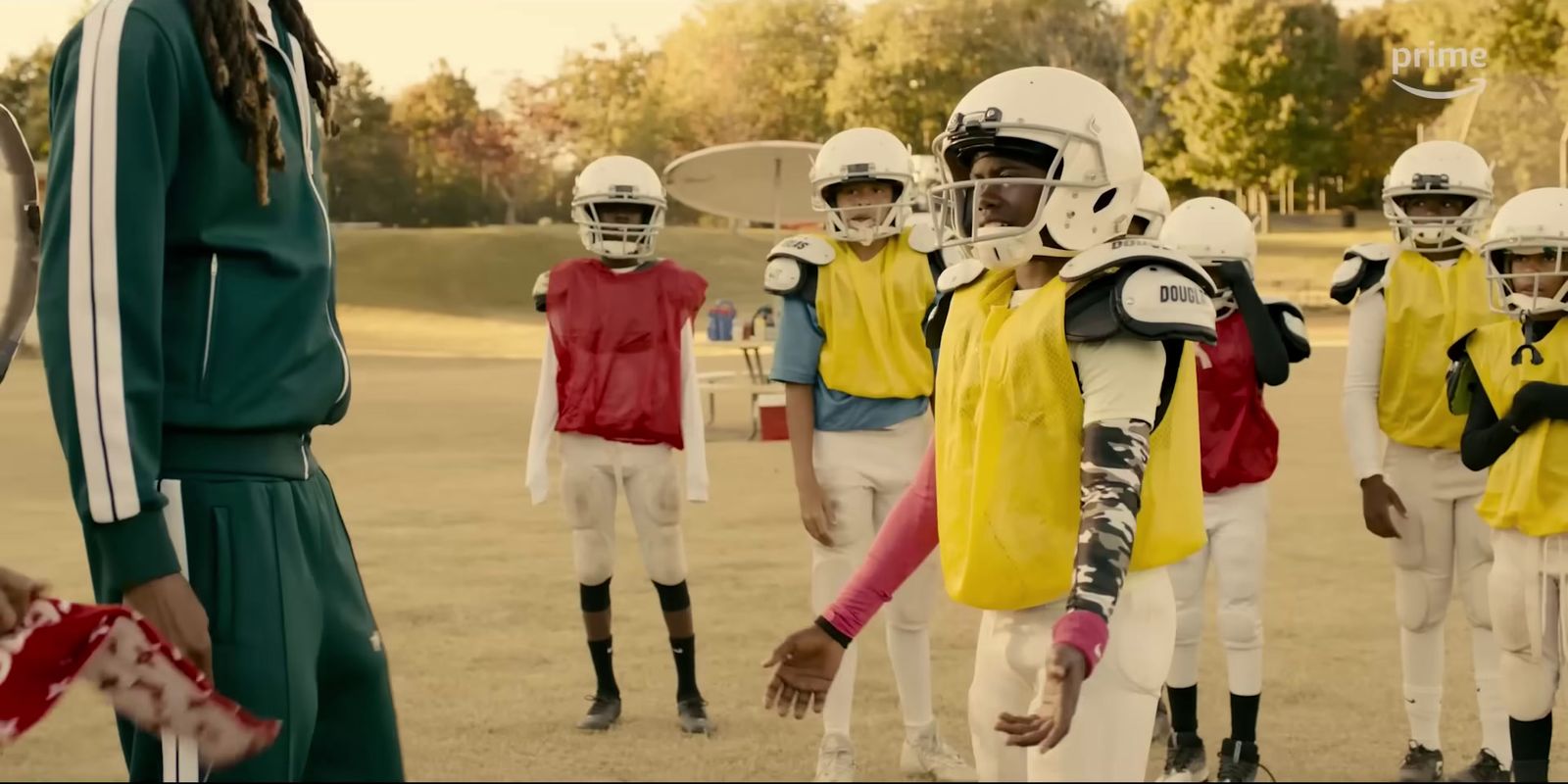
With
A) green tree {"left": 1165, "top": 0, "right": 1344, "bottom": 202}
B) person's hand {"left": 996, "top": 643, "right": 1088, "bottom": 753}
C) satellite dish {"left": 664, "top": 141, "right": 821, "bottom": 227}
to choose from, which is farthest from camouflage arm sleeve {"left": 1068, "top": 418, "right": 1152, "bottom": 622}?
green tree {"left": 1165, "top": 0, "right": 1344, "bottom": 202}

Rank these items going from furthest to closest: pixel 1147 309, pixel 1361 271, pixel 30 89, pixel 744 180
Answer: pixel 30 89
pixel 744 180
pixel 1361 271
pixel 1147 309

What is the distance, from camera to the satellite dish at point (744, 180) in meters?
31.8

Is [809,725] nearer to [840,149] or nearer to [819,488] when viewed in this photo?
[819,488]

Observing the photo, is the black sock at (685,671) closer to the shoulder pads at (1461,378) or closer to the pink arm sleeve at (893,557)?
the shoulder pads at (1461,378)

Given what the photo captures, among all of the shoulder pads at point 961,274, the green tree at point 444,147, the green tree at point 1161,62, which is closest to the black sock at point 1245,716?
the shoulder pads at point 961,274

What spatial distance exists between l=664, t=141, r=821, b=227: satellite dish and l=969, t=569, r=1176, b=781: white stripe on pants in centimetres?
2790

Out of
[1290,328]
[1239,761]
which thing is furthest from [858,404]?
[1239,761]

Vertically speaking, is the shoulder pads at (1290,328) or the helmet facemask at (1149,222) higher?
the helmet facemask at (1149,222)

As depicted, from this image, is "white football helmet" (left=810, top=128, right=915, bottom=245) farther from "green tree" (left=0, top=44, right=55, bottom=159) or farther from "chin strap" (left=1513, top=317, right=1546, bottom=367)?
"green tree" (left=0, top=44, right=55, bottom=159)

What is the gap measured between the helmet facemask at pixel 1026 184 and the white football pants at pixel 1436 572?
3607 mm

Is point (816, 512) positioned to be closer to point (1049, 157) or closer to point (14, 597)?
point (1049, 157)

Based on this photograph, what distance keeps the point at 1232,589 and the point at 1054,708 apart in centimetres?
401

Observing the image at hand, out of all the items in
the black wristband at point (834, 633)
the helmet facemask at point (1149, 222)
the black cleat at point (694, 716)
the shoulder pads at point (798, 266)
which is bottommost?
the black cleat at point (694, 716)

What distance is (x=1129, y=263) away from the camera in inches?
127
